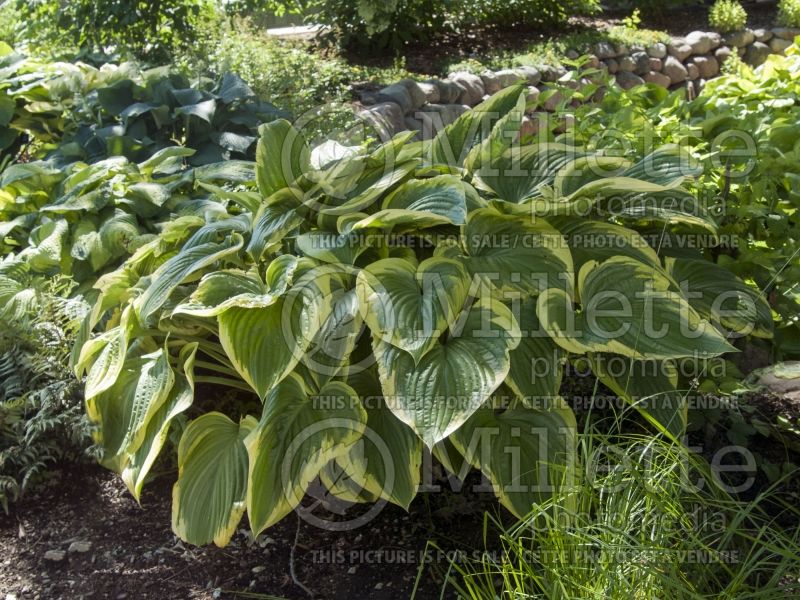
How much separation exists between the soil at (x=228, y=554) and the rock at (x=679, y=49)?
6.78m

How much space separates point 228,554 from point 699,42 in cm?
751

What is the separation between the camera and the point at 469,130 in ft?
8.40

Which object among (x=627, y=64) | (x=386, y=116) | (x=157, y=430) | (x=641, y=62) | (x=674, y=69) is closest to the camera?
(x=157, y=430)

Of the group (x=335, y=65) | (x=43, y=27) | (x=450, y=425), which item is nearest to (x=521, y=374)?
(x=450, y=425)

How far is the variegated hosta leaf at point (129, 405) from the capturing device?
83.4 inches

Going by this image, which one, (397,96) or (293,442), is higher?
(293,442)

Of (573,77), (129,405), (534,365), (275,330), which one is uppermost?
(573,77)

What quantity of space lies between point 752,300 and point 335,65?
4.22 metres

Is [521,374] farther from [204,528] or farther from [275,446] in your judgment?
[204,528]

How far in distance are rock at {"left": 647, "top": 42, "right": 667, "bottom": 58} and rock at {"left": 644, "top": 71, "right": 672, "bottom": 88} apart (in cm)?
16

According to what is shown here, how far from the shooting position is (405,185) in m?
2.25

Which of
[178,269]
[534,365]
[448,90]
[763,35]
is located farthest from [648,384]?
[763,35]

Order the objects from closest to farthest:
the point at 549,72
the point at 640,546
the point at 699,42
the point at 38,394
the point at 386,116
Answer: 1. the point at 640,546
2. the point at 38,394
3. the point at 386,116
4. the point at 549,72
5. the point at 699,42

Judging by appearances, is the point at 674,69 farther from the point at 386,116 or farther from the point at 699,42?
the point at 386,116
